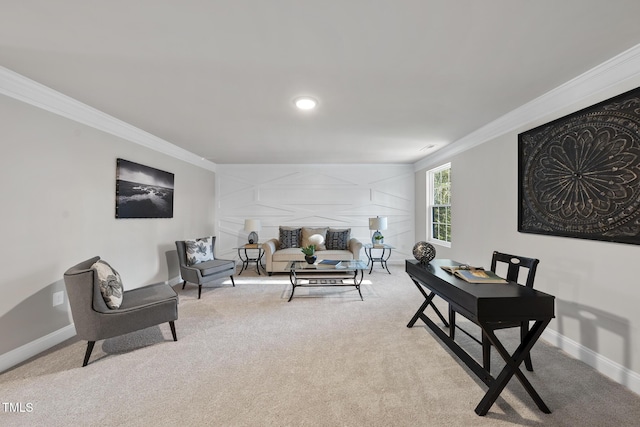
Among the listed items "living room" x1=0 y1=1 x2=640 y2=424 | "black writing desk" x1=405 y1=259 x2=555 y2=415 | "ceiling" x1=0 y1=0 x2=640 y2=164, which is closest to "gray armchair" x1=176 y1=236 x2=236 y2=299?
"living room" x1=0 y1=1 x2=640 y2=424

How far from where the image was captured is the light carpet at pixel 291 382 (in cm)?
161

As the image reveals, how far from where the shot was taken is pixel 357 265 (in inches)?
159

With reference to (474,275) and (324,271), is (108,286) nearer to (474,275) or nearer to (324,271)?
(324,271)

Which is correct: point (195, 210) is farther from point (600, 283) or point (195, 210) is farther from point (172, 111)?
point (600, 283)

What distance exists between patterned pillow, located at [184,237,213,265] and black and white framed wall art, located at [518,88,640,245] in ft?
14.0

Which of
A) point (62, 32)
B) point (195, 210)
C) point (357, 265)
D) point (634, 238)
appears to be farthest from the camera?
point (195, 210)

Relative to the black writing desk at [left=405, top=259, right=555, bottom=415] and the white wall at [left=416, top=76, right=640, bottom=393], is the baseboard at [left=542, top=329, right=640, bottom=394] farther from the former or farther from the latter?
the black writing desk at [left=405, top=259, right=555, bottom=415]

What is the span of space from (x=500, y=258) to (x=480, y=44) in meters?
1.72

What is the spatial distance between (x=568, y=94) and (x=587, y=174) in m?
0.74

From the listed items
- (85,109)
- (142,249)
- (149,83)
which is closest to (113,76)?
(149,83)

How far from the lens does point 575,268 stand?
2.26 m

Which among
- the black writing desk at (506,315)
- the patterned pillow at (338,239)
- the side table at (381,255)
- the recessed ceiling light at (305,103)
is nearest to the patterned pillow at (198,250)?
the patterned pillow at (338,239)

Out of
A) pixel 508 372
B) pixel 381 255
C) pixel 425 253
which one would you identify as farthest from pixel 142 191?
pixel 381 255

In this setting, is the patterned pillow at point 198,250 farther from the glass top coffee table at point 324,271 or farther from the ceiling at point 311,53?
the ceiling at point 311,53
